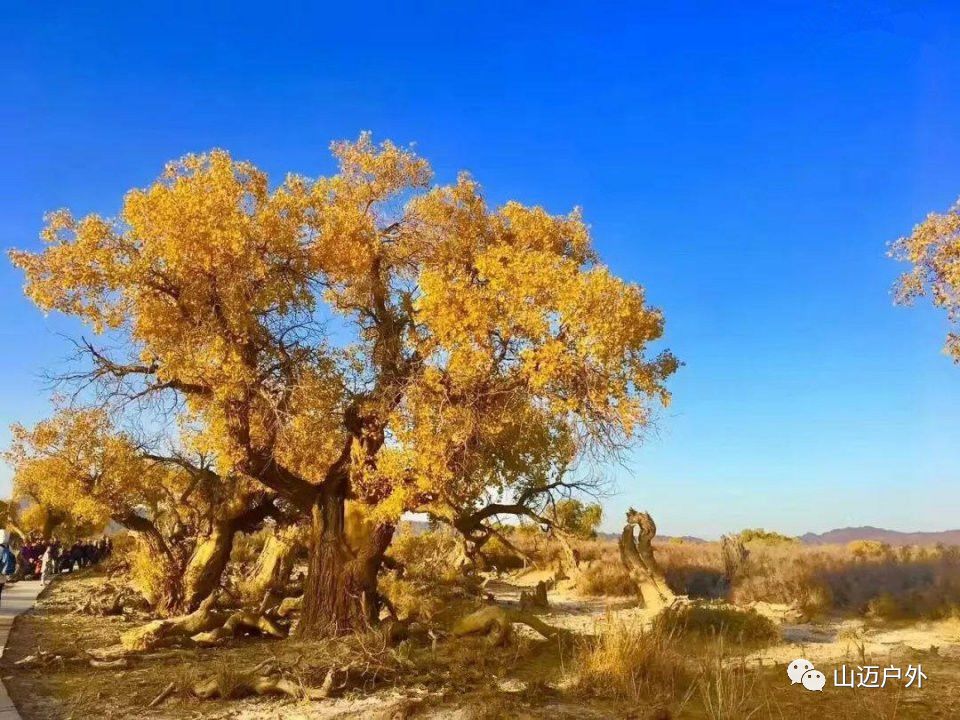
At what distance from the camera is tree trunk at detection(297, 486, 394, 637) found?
41.9 ft

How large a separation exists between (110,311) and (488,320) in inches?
240

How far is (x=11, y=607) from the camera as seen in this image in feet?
55.4

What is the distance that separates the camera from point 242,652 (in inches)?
456

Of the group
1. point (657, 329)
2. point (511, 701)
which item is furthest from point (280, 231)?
point (511, 701)

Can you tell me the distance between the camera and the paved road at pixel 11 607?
7727 mm

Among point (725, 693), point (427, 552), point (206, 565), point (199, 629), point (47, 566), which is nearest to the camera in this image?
point (725, 693)

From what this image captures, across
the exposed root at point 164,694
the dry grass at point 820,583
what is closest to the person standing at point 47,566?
the dry grass at point 820,583

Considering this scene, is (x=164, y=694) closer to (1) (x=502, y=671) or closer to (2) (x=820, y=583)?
(1) (x=502, y=671)

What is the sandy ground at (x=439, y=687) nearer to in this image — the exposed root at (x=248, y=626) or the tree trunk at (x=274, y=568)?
the exposed root at (x=248, y=626)

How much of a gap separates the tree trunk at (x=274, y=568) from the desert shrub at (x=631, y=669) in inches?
398

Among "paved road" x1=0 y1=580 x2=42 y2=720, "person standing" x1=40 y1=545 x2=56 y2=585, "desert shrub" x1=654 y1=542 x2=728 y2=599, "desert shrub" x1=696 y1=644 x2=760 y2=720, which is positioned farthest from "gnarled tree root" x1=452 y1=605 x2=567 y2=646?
"person standing" x1=40 y1=545 x2=56 y2=585

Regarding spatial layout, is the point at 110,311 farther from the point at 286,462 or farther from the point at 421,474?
the point at 421,474

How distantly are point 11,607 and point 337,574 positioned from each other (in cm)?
901

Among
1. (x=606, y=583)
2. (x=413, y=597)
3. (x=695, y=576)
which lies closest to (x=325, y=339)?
(x=413, y=597)
